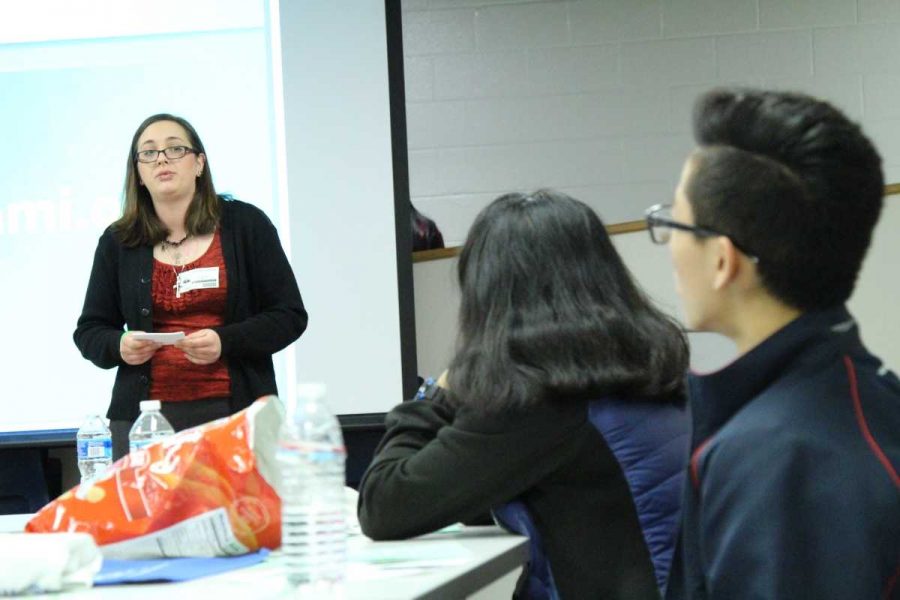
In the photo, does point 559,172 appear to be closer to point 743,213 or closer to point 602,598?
point 602,598

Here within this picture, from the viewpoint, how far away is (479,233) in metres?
1.70

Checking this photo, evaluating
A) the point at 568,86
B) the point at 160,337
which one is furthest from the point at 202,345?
the point at 568,86

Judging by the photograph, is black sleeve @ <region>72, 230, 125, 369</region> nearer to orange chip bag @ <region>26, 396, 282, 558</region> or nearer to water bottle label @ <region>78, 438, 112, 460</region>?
water bottle label @ <region>78, 438, 112, 460</region>

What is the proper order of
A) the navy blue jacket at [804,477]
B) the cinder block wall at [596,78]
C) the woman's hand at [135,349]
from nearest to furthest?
the navy blue jacket at [804,477] < the woman's hand at [135,349] < the cinder block wall at [596,78]

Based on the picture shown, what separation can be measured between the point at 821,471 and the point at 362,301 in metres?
2.87

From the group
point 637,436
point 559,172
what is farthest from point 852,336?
point 559,172

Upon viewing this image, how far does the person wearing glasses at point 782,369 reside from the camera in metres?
1.02

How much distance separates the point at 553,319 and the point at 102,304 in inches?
64.1

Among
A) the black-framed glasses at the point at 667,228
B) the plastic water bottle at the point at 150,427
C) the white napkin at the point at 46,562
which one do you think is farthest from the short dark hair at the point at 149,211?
the black-framed glasses at the point at 667,228

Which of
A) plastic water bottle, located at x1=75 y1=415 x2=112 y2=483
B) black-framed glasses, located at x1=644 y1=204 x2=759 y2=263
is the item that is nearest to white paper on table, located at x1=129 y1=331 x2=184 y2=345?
plastic water bottle, located at x1=75 y1=415 x2=112 y2=483

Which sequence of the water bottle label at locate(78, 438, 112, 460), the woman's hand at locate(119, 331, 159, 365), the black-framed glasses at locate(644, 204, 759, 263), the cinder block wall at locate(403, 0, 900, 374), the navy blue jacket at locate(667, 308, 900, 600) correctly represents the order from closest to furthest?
the navy blue jacket at locate(667, 308, 900, 600) < the black-framed glasses at locate(644, 204, 759, 263) < the woman's hand at locate(119, 331, 159, 365) < the water bottle label at locate(78, 438, 112, 460) < the cinder block wall at locate(403, 0, 900, 374)

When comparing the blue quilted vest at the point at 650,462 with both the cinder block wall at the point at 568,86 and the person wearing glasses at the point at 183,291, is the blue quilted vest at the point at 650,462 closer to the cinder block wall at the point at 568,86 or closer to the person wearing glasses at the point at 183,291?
the person wearing glasses at the point at 183,291

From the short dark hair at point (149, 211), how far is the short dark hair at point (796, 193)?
1.96 metres

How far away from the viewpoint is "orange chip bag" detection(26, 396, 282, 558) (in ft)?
4.97
